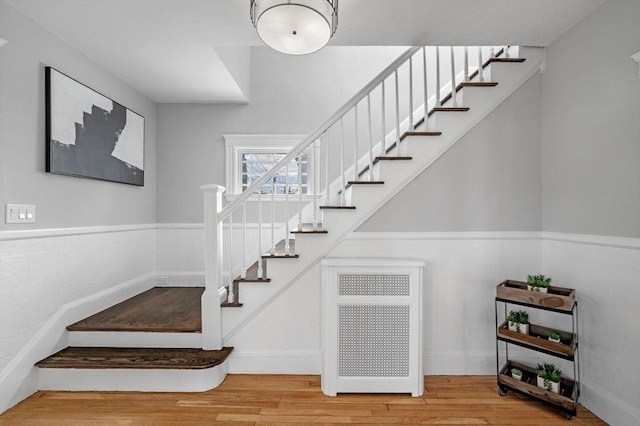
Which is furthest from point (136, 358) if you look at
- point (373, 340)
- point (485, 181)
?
point (485, 181)

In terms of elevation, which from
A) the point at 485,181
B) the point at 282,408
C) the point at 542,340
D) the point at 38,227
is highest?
the point at 485,181

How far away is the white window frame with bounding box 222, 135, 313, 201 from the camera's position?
13.1 ft

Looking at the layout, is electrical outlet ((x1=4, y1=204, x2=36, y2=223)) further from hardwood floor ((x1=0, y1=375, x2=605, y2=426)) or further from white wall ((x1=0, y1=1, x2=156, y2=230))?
hardwood floor ((x1=0, y1=375, x2=605, y2=426))

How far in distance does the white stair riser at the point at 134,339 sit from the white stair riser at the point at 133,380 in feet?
0.85

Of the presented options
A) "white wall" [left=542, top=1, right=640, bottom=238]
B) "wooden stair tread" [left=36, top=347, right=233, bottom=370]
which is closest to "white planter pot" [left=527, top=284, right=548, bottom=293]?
"white wall" [left=542, top=1, right=640, bottom=238]

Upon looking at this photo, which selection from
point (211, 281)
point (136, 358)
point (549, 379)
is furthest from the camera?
point (211, 281)

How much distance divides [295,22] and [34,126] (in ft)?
6.51

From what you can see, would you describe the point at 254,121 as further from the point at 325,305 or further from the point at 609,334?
the point at 609,334

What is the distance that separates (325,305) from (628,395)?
6.08 ft

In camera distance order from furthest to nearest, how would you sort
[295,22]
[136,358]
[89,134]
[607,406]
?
[89,134] → [136,358] → [607,406] → [295,22]

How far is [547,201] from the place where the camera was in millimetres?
2635

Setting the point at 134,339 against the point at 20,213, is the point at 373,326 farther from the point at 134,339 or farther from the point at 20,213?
the point at 20,213

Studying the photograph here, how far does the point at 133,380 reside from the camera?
2414mm

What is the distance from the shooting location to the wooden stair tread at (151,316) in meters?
2.66
